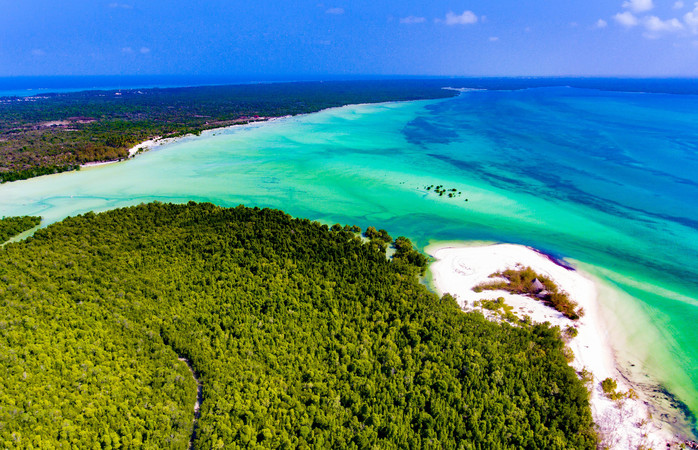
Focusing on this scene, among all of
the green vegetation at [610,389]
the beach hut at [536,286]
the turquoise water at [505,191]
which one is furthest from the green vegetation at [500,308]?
the turquoise water at [505,191]

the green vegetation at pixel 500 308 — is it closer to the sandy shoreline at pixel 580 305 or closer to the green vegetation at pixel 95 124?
the sandy shoreline at pixel 580 305

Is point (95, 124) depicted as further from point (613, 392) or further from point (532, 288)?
point (613, 392)

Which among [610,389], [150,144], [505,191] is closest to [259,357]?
[610,389]

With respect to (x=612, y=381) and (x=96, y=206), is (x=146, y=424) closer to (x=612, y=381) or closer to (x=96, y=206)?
(x=612, y=381)

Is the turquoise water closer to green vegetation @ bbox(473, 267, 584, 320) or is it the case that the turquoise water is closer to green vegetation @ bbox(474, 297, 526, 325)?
green vegetation @ bbox(473, 267, 584, 320)

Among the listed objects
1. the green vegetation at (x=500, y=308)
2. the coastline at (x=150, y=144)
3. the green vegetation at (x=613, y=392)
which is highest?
the coastline at (x=150, y=144)

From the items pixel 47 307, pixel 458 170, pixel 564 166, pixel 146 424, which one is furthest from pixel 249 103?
pixel 146 424
